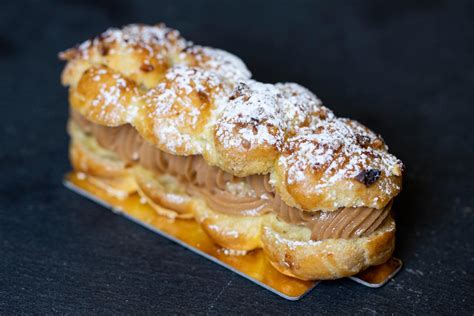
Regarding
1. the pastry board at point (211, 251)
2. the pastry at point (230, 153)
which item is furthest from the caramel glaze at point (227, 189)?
the pastry board at point (211, 251)

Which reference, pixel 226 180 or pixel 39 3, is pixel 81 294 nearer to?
pixel 226 180

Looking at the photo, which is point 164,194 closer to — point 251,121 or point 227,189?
point 227,189

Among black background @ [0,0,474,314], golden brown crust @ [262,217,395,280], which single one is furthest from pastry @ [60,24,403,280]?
black background @ [0,0,474,314]

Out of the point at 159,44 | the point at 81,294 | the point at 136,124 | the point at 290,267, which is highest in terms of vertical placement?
the point at 159,44

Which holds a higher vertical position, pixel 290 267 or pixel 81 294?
pixel 290 267

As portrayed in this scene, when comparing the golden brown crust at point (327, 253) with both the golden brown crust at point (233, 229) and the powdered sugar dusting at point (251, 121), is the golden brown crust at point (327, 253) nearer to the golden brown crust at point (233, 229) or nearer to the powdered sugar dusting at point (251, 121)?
the golden brown crust at point (233, 229)

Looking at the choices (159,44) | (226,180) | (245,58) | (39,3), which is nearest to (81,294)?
(226,180)

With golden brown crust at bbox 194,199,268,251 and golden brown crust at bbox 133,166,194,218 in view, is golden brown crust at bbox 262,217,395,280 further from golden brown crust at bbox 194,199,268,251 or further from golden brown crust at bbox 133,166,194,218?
golden brown crust at bbox 133,166,194,218
